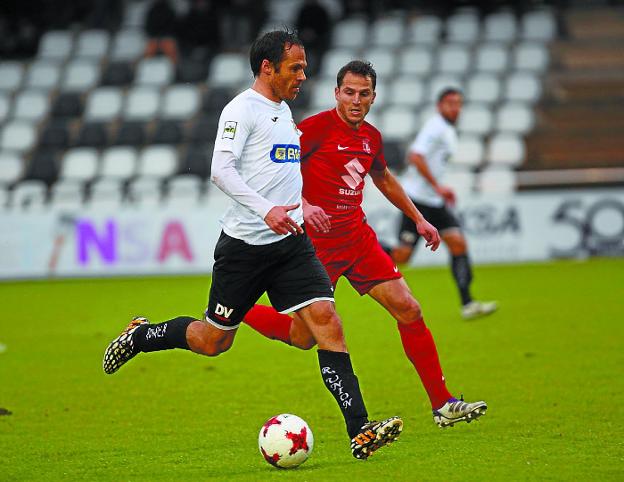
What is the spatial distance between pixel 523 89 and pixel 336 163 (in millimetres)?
15860

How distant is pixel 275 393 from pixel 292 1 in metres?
18.3

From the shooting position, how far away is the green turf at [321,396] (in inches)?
261

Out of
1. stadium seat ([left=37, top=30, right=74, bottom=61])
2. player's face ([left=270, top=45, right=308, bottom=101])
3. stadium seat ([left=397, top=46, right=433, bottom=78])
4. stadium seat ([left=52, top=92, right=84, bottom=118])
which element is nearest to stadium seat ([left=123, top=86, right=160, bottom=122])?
stadium seat ([left=52, top=92, right=84, bottom=118])

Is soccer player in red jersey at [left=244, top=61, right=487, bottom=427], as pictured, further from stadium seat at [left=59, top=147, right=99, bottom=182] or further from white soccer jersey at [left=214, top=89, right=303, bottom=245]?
stadium seat at [left=59, top=147, right=99, bottom=182]

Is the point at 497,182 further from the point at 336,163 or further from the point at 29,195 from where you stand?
the point at 336,163

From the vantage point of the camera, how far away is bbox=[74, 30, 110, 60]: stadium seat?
85.3ft

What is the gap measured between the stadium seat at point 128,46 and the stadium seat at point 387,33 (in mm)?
4809

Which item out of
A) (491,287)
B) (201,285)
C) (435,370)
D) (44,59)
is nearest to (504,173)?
(491,287)

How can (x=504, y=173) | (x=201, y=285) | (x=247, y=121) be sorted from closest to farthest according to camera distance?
(x=247, y=121)
(x=201, y=285)
(x=504, y=173)

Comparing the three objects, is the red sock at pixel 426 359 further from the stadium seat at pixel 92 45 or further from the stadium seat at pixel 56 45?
the stadium seat at pixel 56 45

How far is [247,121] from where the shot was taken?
655 cm

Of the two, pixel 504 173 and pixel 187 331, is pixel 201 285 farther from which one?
pixel 187 331

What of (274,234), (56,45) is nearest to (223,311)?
(274,234)

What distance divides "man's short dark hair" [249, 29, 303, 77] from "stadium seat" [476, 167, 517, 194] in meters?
13.2
